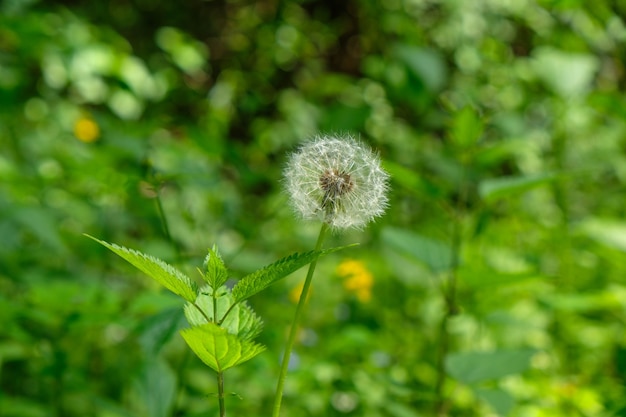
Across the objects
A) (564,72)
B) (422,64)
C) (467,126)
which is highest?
(422,64)

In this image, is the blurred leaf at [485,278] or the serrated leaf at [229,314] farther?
the blurred leaf at [485,278]

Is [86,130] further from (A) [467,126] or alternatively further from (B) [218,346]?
(B) [218,346]

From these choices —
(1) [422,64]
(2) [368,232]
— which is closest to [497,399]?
(1) [422,64]

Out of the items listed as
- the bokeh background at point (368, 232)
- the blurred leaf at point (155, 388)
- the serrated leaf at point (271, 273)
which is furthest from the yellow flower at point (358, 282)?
the serrated leaf at point (271, 273)

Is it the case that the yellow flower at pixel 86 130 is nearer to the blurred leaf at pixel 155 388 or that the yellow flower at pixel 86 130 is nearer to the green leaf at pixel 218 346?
the blurred leaf at pixel 155 388

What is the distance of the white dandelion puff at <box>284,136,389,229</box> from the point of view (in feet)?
2.41

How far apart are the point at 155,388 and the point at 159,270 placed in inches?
30.2

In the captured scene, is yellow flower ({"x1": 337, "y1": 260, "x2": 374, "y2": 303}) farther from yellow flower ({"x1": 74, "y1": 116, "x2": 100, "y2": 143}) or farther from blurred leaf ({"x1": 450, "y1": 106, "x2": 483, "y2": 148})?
yellow flower ({"x1": 74, "y1": 116, "x2": 100, "y2": 143})

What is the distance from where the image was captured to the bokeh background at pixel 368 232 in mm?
1470

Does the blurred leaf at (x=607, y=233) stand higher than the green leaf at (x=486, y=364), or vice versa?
the blurred leaf at (x=607, y=233)

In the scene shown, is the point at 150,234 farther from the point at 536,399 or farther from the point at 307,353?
the point at 536,399

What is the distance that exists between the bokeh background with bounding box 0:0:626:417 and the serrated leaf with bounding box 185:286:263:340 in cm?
15

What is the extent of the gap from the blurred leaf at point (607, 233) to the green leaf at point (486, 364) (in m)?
0.63

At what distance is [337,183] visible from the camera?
0.74 meters
